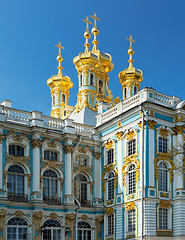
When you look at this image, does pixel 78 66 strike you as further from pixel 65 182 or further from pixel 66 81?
pixel 65 182

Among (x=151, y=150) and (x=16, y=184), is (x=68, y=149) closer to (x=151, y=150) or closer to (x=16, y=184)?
(x=16, y=184)

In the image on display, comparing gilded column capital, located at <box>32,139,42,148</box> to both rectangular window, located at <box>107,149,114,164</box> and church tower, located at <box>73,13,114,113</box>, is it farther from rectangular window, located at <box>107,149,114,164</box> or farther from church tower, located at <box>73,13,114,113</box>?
church tower, located at <box>73,13,114,113</box>

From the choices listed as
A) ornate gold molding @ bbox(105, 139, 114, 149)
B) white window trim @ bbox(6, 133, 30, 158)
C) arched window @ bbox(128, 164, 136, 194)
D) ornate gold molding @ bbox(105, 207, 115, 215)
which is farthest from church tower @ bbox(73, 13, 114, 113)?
ornate gold molding @ bbox(105, 207, 115, 215)

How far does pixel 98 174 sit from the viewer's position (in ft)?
89.6

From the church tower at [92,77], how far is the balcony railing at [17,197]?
10.5 metres

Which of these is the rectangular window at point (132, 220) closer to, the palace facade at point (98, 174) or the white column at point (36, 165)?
the palace facade at point (98, 174)

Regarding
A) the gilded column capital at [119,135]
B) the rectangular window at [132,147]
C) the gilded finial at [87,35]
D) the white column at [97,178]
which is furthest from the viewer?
the gilded finial at [87,35]

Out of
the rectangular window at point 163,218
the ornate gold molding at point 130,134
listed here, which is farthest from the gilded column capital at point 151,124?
the rectangular window at point 163,218

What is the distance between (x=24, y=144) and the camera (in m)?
25.0

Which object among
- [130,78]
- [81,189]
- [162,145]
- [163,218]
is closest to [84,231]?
[81,189]

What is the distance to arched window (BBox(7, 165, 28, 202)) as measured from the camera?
79.3 feet

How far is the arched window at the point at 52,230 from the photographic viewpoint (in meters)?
24.5

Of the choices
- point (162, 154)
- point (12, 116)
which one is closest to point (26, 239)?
point (12, 116)

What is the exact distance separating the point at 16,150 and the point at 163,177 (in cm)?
835
